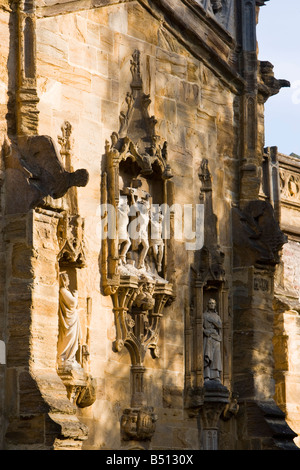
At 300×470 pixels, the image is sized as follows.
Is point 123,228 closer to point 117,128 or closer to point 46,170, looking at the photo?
point 117,128

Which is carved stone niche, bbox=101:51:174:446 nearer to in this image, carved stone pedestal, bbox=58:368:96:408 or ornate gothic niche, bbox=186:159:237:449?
ornate gothic niche, bbox=186:159:237:449

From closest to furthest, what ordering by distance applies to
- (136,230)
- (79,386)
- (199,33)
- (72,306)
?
(79,386)
(72,306)
(136,230)
(199,33)

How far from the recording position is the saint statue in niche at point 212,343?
1972cm

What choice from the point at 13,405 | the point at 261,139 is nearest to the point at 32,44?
the point at 13,405

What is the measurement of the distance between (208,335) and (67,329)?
3.20 meters

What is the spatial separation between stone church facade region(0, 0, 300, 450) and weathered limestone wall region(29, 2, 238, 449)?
0.08 feet

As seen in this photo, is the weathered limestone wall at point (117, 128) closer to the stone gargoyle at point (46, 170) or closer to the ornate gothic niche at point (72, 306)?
the ornate gothic niche at point (72, 306)

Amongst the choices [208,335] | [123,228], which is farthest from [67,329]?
[208,335]

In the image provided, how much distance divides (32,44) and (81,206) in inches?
84.2

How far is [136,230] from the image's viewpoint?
18.6 meters

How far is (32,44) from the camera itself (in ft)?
55.6

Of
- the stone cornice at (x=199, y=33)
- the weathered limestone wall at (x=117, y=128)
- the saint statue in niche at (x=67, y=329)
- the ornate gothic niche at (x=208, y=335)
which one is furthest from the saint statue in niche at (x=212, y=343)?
the stone cornice at (x=199, y=33)

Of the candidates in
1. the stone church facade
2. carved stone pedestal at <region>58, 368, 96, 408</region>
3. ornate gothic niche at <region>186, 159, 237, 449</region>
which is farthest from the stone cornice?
carved stone pedestal at <region>58, 368, 96, 408</region>

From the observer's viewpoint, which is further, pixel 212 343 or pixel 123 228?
pixel 212 343
